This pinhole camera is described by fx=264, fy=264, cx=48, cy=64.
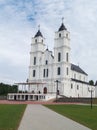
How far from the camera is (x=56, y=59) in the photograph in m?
88.9

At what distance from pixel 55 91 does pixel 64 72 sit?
6784 mm

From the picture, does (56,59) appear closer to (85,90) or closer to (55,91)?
(55,91)

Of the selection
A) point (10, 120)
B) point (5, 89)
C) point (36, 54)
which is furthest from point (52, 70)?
point (10, 120)

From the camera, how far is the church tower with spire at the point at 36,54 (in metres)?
93.6

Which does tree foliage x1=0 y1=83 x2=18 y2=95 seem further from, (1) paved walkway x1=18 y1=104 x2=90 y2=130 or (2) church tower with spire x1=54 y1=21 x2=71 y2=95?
(1) paved walkway x1=18 y1=104 x2=90 y2=130

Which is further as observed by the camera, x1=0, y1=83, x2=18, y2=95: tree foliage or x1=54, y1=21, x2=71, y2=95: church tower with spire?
x1=0, y1=83, x2=18, y2=95: tree foliage

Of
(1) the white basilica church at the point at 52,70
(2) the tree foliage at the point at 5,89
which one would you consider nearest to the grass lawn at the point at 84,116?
(1) the white basilica church at the point at 52,70

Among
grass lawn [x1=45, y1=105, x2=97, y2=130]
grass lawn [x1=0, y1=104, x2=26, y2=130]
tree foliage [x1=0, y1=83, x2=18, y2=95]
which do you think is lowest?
grass lawn [x1=45, y1=105, x2=97, y2=130]

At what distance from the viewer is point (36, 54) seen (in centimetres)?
9456

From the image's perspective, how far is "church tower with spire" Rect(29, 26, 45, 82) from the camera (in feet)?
307

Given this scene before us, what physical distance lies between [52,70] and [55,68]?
1390 millimetres

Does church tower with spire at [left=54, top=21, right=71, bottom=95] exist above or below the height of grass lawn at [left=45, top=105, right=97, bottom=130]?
above

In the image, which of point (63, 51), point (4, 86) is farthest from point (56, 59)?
point (4, 86)

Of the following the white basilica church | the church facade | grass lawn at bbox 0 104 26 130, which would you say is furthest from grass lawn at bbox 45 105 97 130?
the church facade
